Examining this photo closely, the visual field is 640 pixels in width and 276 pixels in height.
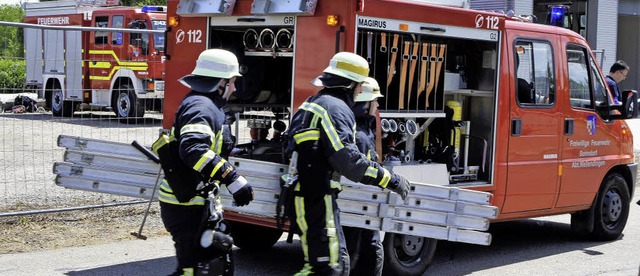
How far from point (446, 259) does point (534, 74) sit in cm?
192

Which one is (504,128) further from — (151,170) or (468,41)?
(151,170)

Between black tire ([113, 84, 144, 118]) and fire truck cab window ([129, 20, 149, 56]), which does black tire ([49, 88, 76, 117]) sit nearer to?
black tire ([113, 84, 144, 118])

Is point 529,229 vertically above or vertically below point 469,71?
below

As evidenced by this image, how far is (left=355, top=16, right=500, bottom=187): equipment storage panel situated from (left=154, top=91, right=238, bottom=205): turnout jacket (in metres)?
1.96

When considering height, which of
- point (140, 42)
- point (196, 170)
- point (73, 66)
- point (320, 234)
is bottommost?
point (320, 234)

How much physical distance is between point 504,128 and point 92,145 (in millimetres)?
3572

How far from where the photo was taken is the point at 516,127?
8070 mm

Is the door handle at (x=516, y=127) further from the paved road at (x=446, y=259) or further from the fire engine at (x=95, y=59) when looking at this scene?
the fire engine at (x=95, y=59)

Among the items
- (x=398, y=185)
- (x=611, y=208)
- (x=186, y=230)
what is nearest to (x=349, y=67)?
(x=398, y=185)

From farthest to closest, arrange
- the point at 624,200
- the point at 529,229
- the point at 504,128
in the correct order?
the point at 529,229
the point at 624,200
the point at 504,128

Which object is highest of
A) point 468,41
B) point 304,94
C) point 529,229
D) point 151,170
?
point 468,41

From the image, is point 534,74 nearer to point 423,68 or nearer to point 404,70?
point 423,68

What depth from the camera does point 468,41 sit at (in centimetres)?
829

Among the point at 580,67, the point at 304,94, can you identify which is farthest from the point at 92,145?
the point at 580,67
